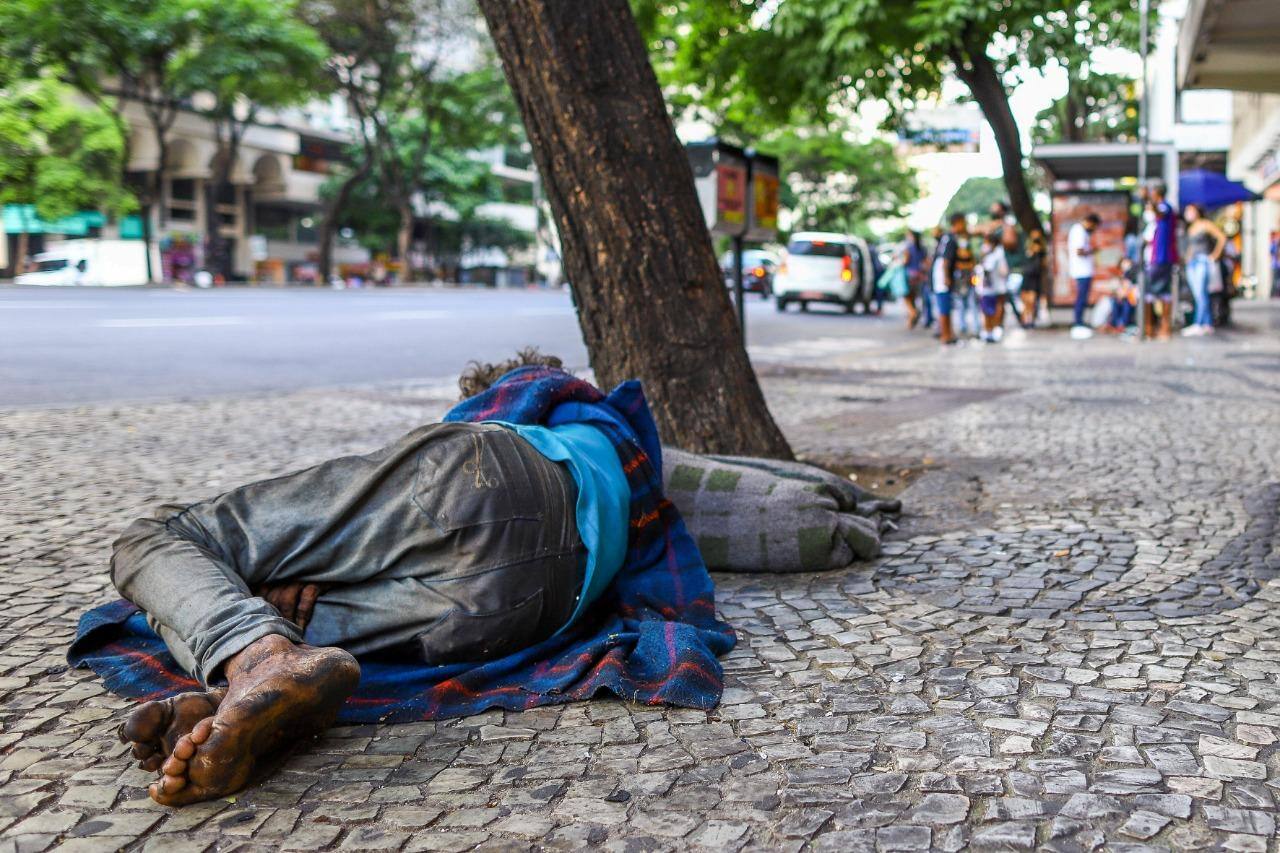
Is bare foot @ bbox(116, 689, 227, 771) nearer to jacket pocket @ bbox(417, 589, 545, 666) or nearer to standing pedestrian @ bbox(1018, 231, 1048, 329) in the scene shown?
jacket pocket @ bbox(417, 589, 545, 666)

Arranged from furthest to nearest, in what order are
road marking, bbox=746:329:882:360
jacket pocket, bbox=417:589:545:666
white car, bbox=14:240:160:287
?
white car, bbox=14:240:160:287
road marking, bbox=746:329:882:360
jacket pocket, bbox=417:589:545:666

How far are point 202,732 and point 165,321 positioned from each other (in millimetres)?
14973

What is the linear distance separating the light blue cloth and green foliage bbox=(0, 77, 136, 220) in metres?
36.7

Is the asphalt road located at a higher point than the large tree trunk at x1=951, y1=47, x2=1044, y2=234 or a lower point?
lower

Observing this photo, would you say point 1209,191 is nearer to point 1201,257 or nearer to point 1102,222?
point 1102,222

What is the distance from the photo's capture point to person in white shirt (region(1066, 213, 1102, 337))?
16766 mm

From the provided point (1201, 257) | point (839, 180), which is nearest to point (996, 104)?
point (1201, 257)

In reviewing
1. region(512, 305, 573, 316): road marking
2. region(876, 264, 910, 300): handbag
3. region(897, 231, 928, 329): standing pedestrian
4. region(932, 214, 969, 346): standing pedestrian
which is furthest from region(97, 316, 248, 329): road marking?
region(876, 264, 910, 300): handbag

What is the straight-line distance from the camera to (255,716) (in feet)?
7.18

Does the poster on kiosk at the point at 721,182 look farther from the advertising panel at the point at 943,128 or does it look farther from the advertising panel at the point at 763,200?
the advertising panel at the point at 943,128

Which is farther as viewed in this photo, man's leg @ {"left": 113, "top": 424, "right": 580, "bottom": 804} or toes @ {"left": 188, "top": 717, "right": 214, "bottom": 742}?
Answer: man's leg @ {"left": 113, "top": 424, "right": 580, "bottom": 804}

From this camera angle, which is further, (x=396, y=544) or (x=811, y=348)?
(x=811, y=348)

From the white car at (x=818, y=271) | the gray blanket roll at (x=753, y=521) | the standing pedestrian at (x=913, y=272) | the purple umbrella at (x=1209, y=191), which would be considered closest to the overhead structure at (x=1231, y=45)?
the purple umbrella at (x=1209, y=191)

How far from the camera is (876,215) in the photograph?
2267 inches
